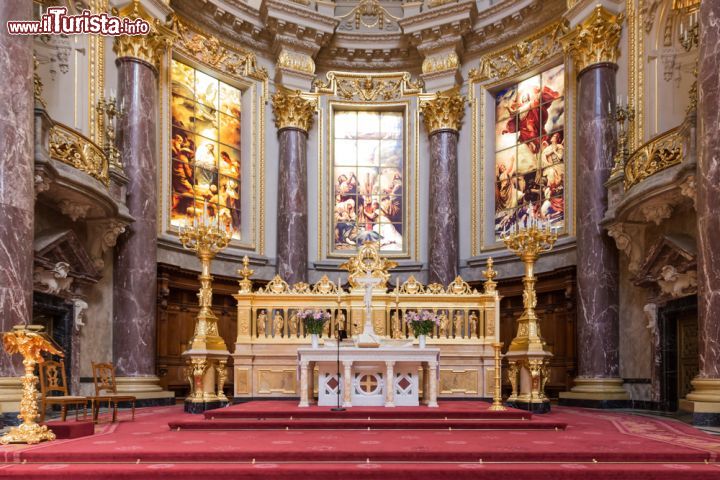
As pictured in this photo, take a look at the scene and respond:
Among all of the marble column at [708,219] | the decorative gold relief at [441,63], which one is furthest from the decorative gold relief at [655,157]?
the decorative gold relief at [441,63]

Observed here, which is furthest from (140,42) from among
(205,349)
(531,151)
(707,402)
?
(707,402)

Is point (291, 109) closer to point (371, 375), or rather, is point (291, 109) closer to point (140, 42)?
point (140, 42)

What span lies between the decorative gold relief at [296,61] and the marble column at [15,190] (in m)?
9.62

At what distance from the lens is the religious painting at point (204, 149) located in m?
17.3

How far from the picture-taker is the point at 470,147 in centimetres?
1931

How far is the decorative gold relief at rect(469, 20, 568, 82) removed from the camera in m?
17.3

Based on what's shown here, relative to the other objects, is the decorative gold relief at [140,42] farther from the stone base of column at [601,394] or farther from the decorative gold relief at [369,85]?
the stone base of column at [601,394]

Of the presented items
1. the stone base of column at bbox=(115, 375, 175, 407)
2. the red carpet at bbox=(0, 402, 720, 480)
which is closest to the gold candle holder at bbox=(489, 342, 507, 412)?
the red carpet at bbox=(0, 402, 720, 480)

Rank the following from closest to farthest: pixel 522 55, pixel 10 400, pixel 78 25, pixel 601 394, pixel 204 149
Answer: pixel 10 400 < pixel 78 25 < pixel 601 394 < pixel 204 149 < pixel 522 55

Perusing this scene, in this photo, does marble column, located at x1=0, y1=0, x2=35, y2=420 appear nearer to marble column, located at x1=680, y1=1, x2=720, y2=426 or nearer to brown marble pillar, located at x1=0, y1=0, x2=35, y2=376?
brown marble pillar, located at x1=0, y1=0, x2=35, y2=376

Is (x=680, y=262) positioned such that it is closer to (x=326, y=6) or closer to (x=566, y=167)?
(x=566, y=167)

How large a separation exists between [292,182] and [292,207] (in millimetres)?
648

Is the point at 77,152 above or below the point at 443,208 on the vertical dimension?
above

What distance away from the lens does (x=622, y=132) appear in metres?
14.5
